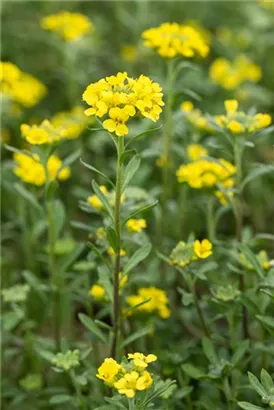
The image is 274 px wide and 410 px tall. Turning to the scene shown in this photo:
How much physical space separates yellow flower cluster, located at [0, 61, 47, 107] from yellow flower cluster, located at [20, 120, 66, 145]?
0.58 metres

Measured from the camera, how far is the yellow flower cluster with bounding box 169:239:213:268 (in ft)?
6.20

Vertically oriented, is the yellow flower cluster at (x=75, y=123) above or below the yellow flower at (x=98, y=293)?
above

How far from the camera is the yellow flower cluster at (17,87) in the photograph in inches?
102

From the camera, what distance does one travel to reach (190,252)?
1915 mm

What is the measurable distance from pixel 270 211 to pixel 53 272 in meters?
1.26

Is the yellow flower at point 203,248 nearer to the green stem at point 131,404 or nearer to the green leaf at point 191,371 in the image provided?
the green leaf at point 191,371

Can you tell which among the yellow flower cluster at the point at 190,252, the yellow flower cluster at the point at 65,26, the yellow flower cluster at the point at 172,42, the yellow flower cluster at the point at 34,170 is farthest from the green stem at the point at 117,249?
the yellow flower cluster at the point at 65,26

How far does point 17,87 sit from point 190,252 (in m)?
1.18

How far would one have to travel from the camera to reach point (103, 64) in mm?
3924

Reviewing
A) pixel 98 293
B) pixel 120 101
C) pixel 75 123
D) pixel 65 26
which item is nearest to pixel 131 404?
pixel 98 293

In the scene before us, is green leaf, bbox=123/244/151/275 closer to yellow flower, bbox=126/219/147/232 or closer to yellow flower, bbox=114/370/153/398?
yellow flower, bbox=126/219/147/232

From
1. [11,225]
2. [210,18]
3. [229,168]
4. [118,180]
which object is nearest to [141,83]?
[118,180]

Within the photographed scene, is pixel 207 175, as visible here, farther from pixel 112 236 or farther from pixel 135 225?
pixel 112 236

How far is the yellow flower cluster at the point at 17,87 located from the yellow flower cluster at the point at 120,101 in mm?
982
